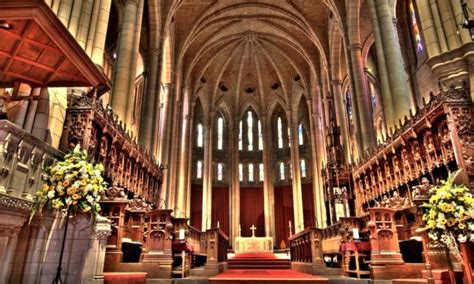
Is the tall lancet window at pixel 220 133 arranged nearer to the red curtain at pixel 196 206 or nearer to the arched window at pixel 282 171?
the red curtain at pixel 196 206

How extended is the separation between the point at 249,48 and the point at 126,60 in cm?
1639

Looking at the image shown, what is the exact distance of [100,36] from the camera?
7664 mm

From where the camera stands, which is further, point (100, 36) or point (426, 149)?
point (426, 149)

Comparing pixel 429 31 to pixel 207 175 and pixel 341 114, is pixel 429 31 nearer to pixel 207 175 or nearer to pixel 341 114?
pixel 341 114

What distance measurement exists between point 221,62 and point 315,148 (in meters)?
10.2

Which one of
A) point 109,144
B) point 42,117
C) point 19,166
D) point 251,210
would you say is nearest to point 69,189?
point 19,166

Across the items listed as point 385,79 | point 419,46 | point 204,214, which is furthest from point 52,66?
point 204,214

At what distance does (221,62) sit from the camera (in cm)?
2619

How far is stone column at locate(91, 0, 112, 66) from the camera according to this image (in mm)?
7434

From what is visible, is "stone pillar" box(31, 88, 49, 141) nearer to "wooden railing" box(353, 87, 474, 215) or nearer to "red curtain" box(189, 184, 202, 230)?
"wooden railing" box(353, 87, 474, 215)

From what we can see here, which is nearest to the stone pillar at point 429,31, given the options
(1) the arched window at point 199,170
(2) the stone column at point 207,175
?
(2) the stone column at point 207,175

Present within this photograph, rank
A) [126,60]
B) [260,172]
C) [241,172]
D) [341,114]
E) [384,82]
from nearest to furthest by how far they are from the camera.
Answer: [126,60], [384,82], [341,114], [241,172], [260,172]

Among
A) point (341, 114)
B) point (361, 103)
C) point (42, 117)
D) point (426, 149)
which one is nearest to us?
point (42, 117)

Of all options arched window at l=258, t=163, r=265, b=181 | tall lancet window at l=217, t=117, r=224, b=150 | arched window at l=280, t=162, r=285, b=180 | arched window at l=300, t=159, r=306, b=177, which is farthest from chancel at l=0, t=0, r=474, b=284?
tall lancet window at l=217, t=117, r=224, b=150
